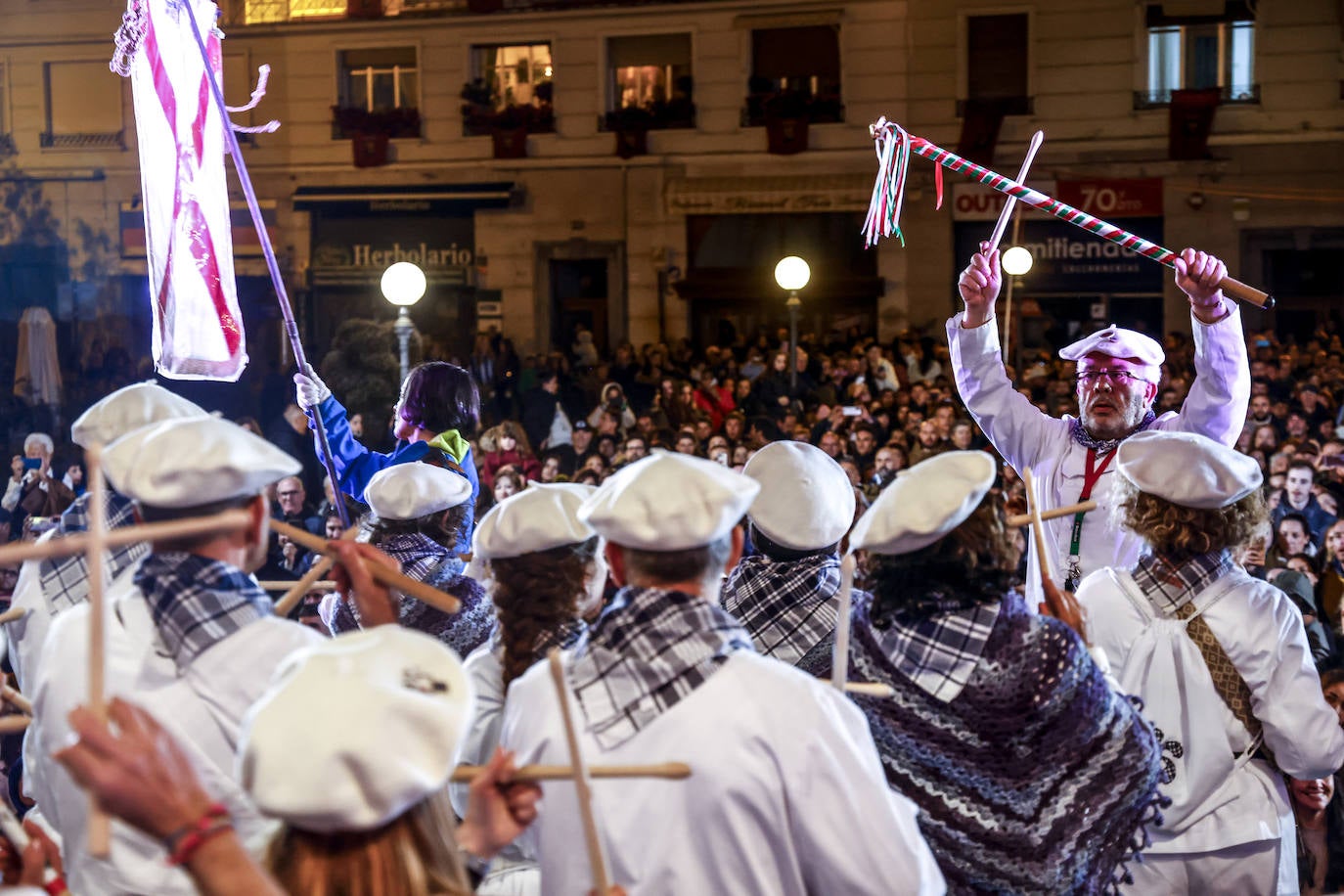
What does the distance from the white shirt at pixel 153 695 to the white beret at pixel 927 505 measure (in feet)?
3.71

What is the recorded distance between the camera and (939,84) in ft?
78.1

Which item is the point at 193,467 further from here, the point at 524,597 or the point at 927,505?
the point at 927,505

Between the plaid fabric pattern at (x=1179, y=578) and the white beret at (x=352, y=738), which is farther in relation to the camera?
the plaid fabric pattern at (x=1179, y=578)

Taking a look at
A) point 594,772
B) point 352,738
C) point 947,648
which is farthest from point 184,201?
point 352,738

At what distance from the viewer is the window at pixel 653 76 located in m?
24.8

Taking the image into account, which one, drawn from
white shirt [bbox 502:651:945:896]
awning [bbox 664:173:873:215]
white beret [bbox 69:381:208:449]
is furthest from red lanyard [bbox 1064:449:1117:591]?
awning [bbox 664:173:873:215]

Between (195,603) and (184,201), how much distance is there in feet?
11.4

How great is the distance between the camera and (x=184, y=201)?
5902 mm

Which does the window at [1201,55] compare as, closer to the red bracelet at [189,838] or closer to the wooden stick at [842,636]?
the wooden stick at [842,636]

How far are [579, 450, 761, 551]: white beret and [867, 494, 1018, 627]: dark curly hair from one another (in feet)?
1.97

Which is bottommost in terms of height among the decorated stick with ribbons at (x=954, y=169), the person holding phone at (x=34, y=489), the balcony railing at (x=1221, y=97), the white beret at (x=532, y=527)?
the person holding phone at (x=34, y=489)

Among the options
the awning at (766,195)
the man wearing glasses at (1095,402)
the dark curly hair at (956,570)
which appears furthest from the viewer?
Answer: the awning at (766,195)

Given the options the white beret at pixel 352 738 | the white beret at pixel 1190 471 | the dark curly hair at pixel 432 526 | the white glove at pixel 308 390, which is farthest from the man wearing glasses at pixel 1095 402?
the white beret at pixel 352 738

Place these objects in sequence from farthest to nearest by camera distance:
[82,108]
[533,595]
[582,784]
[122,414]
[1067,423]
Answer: [82,108] → [1067,423] → [122,414] → [533,595] → [582,784]
